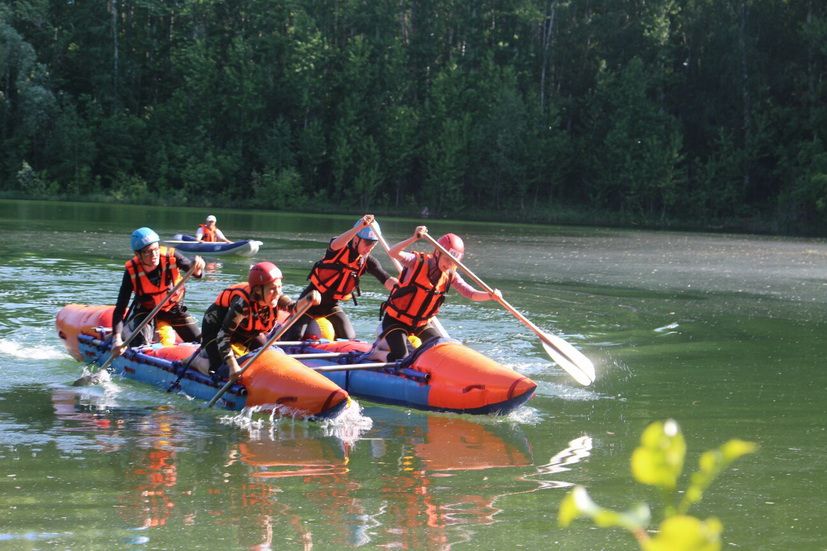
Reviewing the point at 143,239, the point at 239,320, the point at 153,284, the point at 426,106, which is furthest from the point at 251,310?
the point at 426,106

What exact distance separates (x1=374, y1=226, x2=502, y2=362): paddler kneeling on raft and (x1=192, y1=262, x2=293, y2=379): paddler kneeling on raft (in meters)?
0.89

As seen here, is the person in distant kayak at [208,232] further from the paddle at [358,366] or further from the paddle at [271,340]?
the paddle at [271,340]

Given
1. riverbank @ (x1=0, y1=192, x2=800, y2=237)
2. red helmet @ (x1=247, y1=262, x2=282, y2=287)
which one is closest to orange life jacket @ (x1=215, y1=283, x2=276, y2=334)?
red helmet @ (x1=247, y1=262, x2=282, y2=287)

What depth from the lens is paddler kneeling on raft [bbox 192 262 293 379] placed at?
877 cm

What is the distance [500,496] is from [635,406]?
3.43m

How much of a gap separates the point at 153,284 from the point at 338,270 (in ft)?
5.48

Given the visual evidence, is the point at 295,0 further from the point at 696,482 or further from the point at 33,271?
the point at 696,482

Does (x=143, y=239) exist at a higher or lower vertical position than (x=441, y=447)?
higher

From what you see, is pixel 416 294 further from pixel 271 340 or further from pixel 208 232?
Answer: pixel 208 232

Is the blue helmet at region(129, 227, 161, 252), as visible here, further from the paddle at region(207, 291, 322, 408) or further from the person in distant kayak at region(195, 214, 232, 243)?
the person in distant kayak at region(195, 214, 232, 243)

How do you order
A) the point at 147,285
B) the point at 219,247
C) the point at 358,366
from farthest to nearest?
the point at 219,247, the point at 147,285, the point at 358,366

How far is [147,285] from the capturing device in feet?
34.3

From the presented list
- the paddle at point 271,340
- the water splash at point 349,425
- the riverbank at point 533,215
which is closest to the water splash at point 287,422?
the water splash at point 349,425

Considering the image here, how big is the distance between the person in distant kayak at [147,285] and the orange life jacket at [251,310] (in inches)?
36.6
